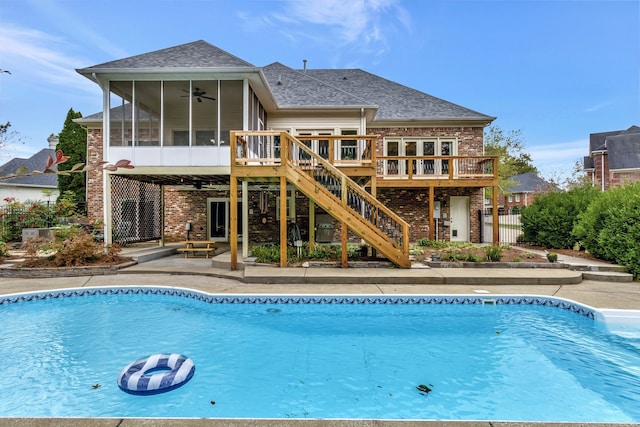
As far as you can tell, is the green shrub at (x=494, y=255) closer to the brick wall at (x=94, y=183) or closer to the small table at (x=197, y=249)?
the small table at (x=197, y=249)

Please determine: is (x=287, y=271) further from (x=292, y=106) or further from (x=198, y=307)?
(x=292, y=106)

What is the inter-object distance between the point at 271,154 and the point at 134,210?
252 inches

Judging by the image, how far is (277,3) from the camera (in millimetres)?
15789

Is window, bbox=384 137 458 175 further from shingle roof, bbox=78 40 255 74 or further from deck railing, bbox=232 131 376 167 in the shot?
shingle roof, bbox=78 40 255 74

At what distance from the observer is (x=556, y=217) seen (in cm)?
1241

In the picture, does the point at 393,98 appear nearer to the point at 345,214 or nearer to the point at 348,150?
the point at 348,150

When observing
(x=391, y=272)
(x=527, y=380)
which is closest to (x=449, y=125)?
(x=391, y=272)

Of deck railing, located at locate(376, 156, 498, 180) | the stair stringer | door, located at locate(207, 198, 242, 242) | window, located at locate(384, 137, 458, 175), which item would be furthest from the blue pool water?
window, located at locate(384, 137, 458, 175)

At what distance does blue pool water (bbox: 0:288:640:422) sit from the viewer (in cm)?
358

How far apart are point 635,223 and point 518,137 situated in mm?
24438

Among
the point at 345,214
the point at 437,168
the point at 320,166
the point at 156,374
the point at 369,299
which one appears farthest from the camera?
the point at 437,168

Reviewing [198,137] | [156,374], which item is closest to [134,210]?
[198,137]

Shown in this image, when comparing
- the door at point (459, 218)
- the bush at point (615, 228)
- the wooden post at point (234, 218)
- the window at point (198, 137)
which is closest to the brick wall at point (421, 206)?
the door at point (459, 218)

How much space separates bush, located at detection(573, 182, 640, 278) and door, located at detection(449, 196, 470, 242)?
4926 millimetres
